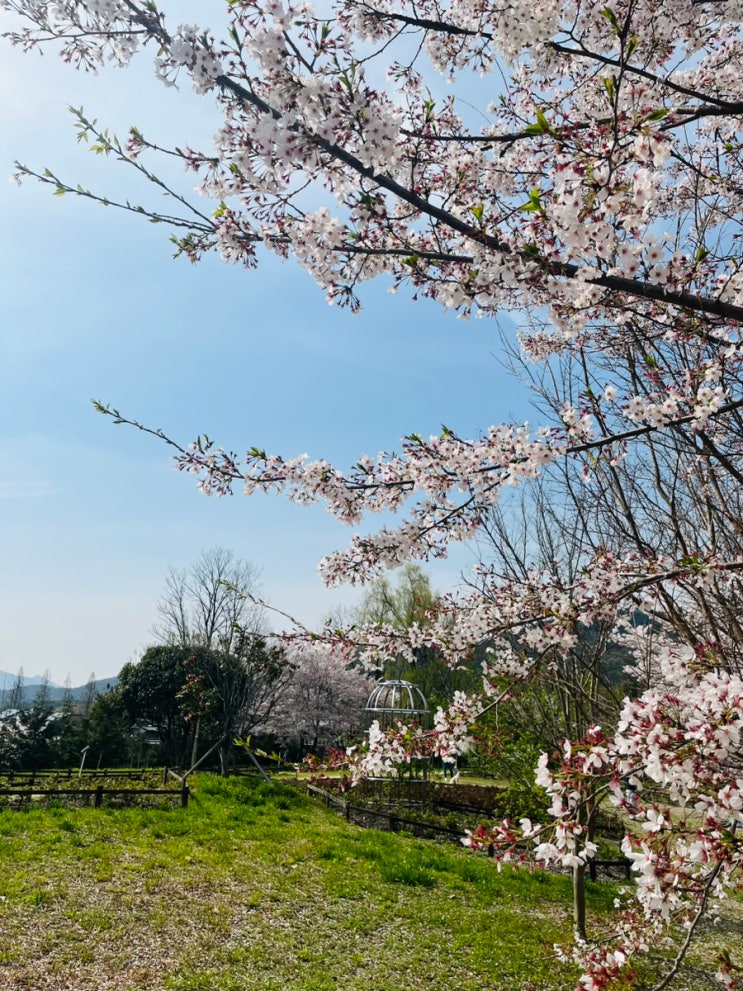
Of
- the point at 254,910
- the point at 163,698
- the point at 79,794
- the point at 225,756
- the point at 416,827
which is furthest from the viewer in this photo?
the point at 163,698

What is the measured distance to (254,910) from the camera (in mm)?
6379

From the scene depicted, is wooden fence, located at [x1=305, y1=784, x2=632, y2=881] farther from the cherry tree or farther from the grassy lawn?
the cherry tree

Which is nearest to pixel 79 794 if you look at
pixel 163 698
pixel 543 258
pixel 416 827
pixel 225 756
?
pixel 416 827

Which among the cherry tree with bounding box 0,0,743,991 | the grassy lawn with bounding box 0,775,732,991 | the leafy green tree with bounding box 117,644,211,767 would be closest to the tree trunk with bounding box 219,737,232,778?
the leafy green tree with bounding box 117,644,211,767

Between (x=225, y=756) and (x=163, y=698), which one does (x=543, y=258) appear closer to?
(x=225, y=756)

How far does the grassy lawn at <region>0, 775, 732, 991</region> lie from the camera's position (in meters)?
5.04

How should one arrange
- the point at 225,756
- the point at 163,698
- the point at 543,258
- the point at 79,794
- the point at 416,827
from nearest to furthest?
1. the point at 543,258
2. the point at 79,794
3. the point at 416,827
4. the point at 225,756
5. the point at 163,698

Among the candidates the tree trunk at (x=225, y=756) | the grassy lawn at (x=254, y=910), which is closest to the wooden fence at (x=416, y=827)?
the grassy lawn at (x=254, y=910)

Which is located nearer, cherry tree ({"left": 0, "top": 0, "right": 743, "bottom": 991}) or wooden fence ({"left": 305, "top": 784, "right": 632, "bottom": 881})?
cherry tree ({"left": 0, "top": 0, "right": 743, "bottom": 991})

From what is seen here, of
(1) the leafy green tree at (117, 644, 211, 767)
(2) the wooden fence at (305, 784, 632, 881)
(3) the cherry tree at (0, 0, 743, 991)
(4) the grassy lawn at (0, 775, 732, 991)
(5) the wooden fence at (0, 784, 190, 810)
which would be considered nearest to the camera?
(3) the cherry tree at (0, 0, 743, 991)

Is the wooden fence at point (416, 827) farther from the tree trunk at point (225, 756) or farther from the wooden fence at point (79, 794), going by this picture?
the tree trunk at point (225, 756)

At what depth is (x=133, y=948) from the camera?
5.27m

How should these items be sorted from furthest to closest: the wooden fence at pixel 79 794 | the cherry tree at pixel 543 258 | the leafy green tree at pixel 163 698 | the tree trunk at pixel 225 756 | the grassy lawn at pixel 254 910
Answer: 1. the leafy green tree at pixel 163 698
2. the tree trunk at pixel 225 756
3. the wooden fence at pixel 79 794
4. the grassy lawn at pixel 254 910
5. the cherry tree at pixel 543 258

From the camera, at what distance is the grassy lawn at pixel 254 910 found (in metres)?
5.04
